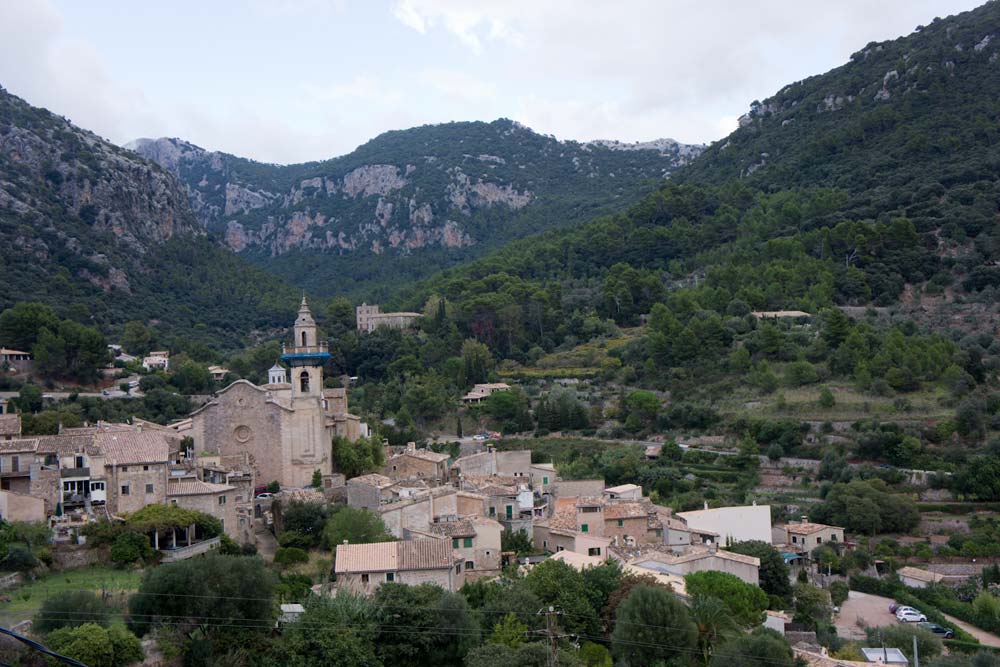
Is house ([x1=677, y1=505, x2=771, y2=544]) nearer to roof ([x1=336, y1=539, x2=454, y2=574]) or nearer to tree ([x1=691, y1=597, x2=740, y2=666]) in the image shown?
tree ([x1=691, y1=597, x2=740, y2=666])

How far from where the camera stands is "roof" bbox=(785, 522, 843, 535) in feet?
101

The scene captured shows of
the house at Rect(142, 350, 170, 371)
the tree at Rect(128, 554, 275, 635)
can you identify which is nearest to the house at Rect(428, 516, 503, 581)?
→ the tree at Rect(128, 554, 275, 635)

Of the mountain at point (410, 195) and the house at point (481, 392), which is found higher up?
the mountain at point (410, 195)

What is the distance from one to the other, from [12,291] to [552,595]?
41.0 m

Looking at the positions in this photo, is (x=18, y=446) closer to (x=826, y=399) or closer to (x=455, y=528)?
(x=455, y=528)

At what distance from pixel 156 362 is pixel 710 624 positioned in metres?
35.1

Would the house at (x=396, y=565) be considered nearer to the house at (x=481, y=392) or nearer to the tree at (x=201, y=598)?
the tree at (x=201, y=598)

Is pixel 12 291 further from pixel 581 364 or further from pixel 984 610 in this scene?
pixel 984 610

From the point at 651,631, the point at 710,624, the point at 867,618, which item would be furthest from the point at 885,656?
the point at 651,631

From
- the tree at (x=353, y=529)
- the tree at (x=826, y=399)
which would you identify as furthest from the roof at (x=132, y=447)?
the tree at (x=826, y=399)

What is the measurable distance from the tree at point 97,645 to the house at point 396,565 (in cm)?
469

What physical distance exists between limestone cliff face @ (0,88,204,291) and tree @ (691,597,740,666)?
4735cm

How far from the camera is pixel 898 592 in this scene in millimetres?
27812

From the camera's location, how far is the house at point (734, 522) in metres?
28.5
